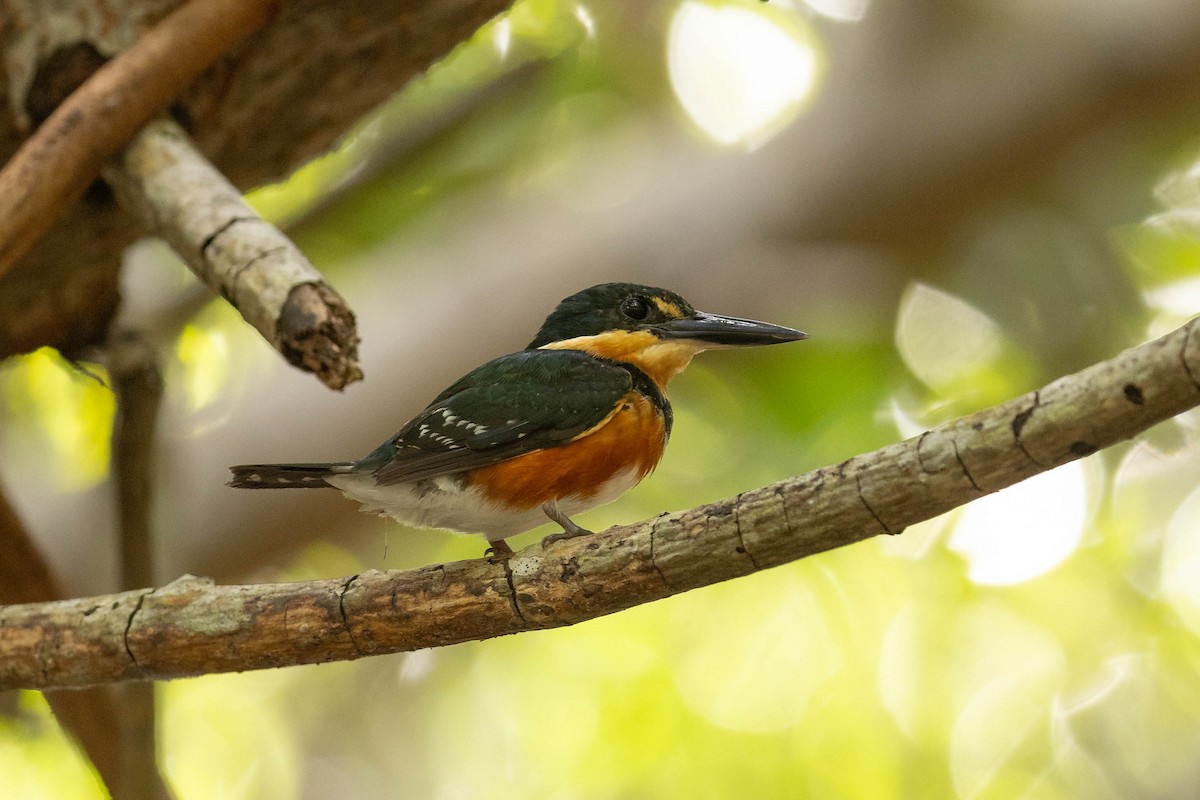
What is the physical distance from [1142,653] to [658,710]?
3062 mm

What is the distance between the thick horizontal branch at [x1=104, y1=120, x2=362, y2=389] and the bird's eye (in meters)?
1.05

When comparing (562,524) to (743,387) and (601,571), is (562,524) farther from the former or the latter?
(743,387)

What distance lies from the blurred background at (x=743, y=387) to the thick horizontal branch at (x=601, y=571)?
6.29ft

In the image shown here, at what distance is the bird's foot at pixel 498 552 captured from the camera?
248cm

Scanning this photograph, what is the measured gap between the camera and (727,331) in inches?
117

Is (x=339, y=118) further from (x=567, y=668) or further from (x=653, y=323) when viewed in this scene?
(x=567, y=668)

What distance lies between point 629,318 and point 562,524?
785mm

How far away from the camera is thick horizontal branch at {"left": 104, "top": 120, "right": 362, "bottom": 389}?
7.50 ft

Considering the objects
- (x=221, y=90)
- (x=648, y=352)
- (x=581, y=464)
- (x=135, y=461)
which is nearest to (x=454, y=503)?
(x=581, y=464)

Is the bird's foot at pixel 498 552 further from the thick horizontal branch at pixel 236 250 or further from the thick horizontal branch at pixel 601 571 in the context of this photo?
the thick horizontal branch at pixel 236 250

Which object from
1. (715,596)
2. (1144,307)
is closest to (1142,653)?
(1144,307)

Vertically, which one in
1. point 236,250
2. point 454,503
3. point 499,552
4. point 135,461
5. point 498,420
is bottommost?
point 499,552

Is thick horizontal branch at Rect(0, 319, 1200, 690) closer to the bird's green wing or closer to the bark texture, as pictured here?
the bird's green wing

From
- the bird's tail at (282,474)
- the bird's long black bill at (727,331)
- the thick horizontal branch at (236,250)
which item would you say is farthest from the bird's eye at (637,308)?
the thick horizontal branch at (236,250)
